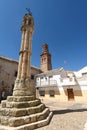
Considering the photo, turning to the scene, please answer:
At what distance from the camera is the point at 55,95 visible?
21547mm

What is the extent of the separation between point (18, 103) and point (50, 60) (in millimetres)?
29221

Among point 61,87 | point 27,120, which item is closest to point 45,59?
point 61,87

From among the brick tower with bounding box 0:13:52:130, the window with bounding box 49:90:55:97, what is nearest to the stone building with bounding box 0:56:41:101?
the window with bounding box 49:90:55:97

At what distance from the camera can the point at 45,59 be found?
34281mm

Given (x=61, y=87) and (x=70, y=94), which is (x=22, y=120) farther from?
(x=61, y=87)

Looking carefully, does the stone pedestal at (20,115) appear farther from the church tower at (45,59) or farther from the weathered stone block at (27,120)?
the church tower at (45,59)

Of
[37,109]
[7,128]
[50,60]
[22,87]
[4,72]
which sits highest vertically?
[50,60]

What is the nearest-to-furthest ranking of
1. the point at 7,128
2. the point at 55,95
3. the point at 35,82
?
the point at 7,128, the point at 55,95, the point at 35,82

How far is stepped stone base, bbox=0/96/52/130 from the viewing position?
5.34m

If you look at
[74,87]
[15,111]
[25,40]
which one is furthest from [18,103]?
[74,87]

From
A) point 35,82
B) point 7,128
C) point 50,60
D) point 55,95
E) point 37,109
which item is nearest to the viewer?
point 7,128

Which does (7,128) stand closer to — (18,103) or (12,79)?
(18,103)

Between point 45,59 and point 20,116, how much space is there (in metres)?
28.8

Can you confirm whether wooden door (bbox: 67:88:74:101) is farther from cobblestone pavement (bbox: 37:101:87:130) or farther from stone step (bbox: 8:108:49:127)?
stone step (bbox: 8:108:49:127)
